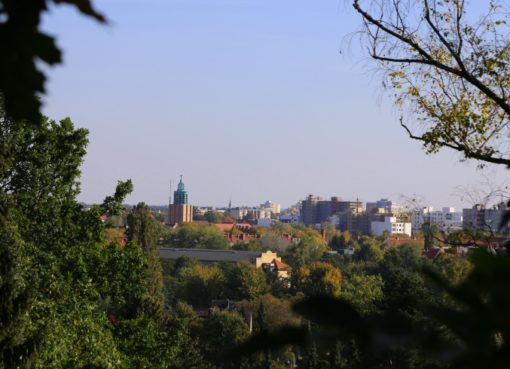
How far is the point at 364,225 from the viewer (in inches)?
6378

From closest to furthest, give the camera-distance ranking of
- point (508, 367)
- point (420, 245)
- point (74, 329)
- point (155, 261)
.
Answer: point (508, 367)
point (74, 329)
point (155, 261)
point (420, 245)

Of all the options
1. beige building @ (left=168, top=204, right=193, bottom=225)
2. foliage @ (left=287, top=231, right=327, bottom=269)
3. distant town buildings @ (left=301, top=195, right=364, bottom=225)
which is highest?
distant town buildings @ (left=301, top=195, right=364, bottom=225)

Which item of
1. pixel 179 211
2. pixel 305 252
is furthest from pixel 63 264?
pixel 179 211

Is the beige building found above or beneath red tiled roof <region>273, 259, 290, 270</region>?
above

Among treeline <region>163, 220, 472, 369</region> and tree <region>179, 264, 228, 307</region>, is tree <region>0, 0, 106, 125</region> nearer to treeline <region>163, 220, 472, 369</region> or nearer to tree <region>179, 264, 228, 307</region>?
treeline <region>163, 220, 472, 369</region>

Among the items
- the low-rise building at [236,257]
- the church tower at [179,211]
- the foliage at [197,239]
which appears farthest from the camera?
the church tower at [179,211]

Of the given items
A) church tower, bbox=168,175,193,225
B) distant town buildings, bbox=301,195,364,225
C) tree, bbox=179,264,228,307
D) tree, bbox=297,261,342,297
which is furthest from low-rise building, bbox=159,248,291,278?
distant town buildings, bbox=301,195,364,225

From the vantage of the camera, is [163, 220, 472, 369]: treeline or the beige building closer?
[163, 220, 472, 369]: treeline

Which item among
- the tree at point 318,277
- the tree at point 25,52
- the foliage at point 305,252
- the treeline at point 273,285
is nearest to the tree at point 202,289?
the treeline at point 273,285

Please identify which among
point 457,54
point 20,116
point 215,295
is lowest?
point 215,295

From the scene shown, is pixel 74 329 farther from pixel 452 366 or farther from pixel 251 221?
pixel 251 221

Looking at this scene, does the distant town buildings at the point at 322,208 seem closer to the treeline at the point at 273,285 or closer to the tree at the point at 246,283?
the treeline at the point at 273,285

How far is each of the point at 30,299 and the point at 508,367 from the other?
11.7 m

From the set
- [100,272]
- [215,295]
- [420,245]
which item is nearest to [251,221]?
[420,245]
